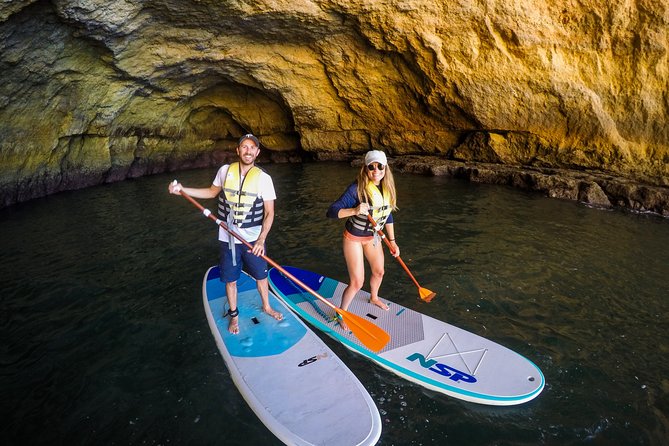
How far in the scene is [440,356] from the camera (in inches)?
158

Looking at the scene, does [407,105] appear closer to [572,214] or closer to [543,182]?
[543,182]

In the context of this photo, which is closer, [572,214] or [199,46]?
[572,214]

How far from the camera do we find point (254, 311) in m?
4.86

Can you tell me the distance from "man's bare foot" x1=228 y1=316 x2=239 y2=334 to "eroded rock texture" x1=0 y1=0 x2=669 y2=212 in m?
7.73

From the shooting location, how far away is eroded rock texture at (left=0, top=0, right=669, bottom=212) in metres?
9.78

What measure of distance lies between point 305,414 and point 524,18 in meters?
13.4

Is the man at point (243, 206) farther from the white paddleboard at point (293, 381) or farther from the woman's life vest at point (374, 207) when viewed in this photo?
the woman's life vest at point (374, 207)

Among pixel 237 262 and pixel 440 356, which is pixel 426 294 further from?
pixel 237 262

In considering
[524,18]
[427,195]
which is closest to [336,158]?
[427,195]

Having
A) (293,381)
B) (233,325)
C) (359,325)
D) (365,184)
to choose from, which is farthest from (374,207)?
(233,325)

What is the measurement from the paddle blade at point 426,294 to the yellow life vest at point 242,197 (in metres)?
2.55

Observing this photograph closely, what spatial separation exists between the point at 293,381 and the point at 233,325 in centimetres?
120

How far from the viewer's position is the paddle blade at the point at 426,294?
17.3 ft

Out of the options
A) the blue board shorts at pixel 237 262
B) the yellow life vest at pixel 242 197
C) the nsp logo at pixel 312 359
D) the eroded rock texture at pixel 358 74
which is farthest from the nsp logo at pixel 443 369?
the eroded rock texture at pixel 358 74
